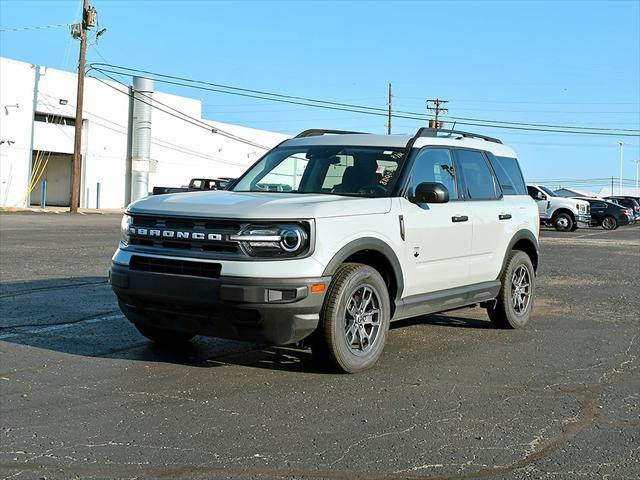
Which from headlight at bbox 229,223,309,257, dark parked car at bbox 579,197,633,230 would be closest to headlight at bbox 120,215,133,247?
headlight at bbox 229,223,309,257

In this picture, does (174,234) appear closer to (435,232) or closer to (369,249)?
(369,249)

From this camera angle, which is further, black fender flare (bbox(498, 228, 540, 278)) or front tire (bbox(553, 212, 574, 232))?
front tire (bbox(553, 212, 574, 232))

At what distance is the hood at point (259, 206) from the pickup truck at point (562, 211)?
28.2 m

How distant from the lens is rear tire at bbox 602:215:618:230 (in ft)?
127

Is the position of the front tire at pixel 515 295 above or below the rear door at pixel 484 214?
below

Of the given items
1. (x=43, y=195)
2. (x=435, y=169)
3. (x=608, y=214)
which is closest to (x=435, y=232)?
(x=435, y=169)

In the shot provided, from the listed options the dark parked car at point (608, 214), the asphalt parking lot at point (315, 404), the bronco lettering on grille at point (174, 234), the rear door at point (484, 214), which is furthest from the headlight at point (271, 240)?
the dark parked car at point (608, 214)

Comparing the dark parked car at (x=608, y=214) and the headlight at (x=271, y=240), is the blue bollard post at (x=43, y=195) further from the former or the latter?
the headlight at (x=271, y=240)

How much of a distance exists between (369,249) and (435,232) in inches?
40.8

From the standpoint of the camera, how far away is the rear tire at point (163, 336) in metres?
6.88

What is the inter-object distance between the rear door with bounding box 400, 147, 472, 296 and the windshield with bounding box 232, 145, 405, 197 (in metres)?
0.24

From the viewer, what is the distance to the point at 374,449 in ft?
14.8

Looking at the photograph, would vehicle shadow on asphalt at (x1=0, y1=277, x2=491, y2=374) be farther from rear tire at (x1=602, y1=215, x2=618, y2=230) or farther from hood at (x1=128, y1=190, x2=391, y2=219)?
rear tire at (x1=602, y1=215, x2=618, y2=230)

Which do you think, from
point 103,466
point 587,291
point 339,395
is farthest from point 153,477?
point 587,291
